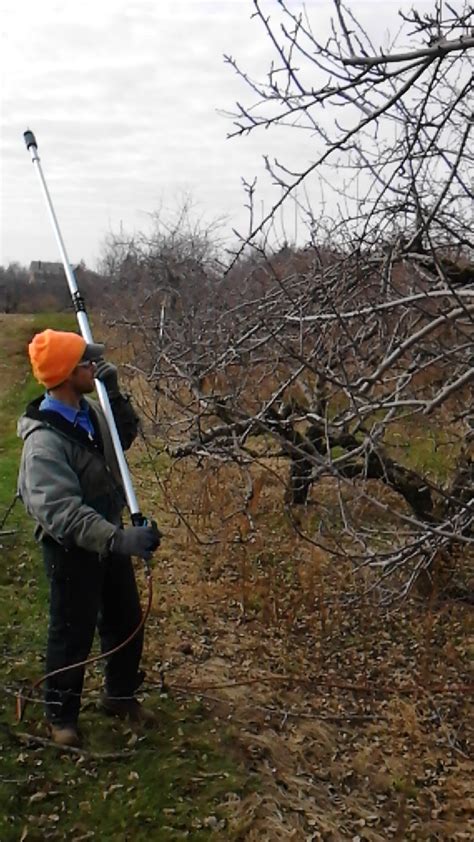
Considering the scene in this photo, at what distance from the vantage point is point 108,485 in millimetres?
3734

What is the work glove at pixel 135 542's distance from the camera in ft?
11.0

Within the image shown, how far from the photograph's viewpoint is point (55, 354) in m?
3.51

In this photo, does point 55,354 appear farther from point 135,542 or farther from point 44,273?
point 44,273

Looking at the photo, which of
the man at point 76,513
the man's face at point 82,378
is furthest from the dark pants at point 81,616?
the man's face at point 82,378

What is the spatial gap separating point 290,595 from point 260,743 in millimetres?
2349

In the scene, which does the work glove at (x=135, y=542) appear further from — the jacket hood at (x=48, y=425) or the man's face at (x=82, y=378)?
the man's face at (x=82, y=378)

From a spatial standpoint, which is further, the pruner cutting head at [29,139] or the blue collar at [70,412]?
the pruner cutting head at [29,139]

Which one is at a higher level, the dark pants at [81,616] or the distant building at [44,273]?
the distant building at [44,273]

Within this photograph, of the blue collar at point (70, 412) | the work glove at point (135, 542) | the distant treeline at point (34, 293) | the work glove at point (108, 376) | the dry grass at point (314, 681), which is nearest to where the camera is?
the work glove at point (135, 542)

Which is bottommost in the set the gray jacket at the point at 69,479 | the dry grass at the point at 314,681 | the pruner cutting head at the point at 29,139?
the dry grass at the point at 314,681

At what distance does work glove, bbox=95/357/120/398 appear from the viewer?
3744 mm

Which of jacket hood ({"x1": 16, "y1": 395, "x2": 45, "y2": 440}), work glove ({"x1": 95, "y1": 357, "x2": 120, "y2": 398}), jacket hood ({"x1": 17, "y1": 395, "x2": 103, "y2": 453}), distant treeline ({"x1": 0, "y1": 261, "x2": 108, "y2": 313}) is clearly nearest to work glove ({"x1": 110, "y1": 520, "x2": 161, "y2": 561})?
jacket hood ({"x1": 17, "y1": 395, "x2": 103, "y2": 453})

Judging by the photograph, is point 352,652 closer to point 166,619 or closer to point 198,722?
point 166,619

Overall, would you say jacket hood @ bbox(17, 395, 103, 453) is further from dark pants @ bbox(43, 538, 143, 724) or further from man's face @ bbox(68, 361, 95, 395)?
dark pants @ bbox(43, 538, 143, 724)
